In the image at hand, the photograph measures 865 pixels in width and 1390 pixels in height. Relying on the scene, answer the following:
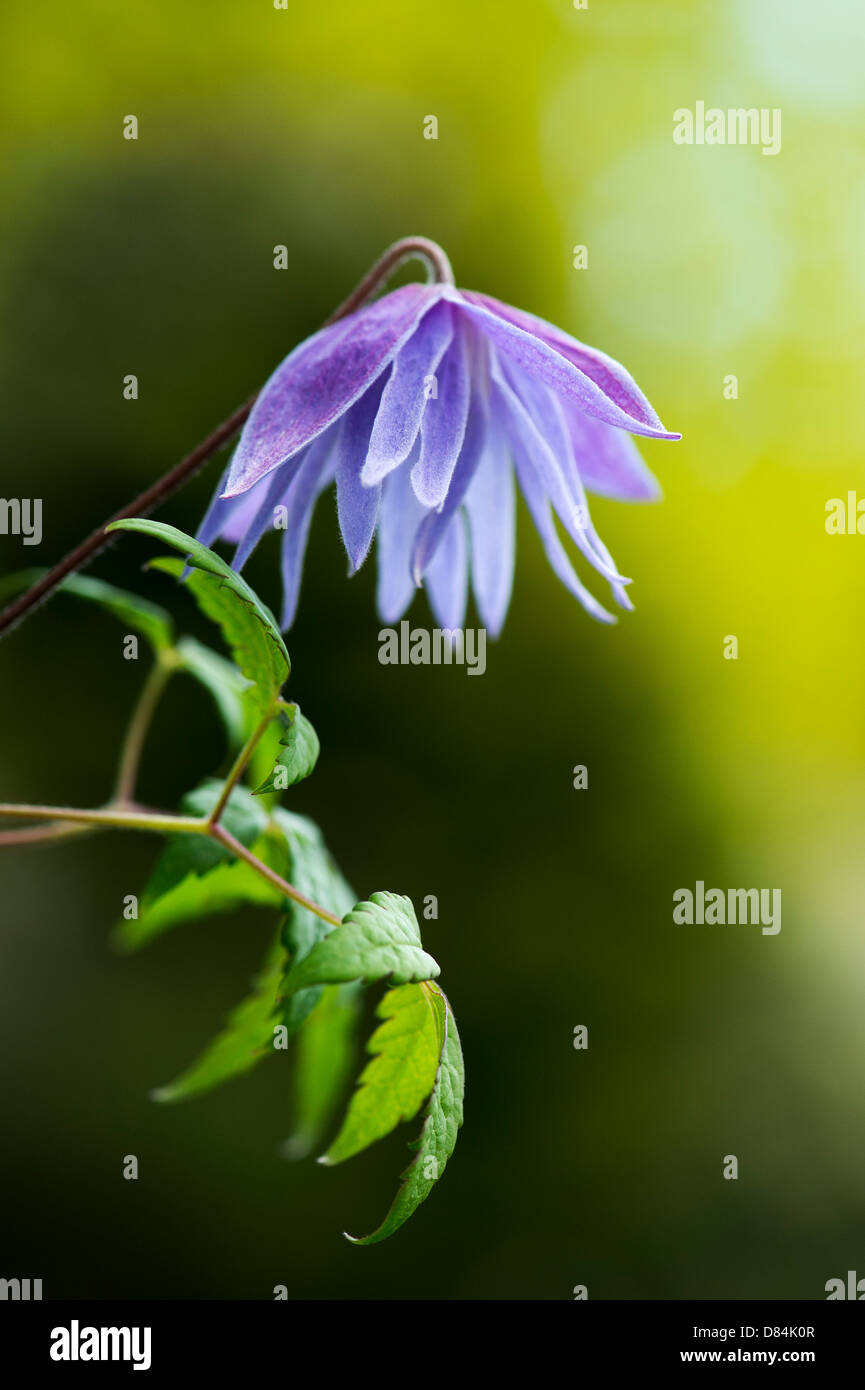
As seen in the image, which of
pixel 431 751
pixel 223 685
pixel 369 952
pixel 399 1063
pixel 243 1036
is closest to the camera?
pixel 369 952

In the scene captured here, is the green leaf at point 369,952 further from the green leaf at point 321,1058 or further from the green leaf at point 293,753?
the green leaf at point 321,1058

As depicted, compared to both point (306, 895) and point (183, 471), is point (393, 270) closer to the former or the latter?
point (183, 471)

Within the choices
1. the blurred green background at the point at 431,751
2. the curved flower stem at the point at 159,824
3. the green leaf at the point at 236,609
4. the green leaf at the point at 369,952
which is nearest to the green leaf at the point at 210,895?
the curved flower stem at the point at 159,824

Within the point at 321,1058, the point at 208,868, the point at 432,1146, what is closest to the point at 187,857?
the point at 208,868

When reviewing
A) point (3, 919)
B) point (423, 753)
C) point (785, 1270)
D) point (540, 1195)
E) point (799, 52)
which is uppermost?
point (799, 52)
